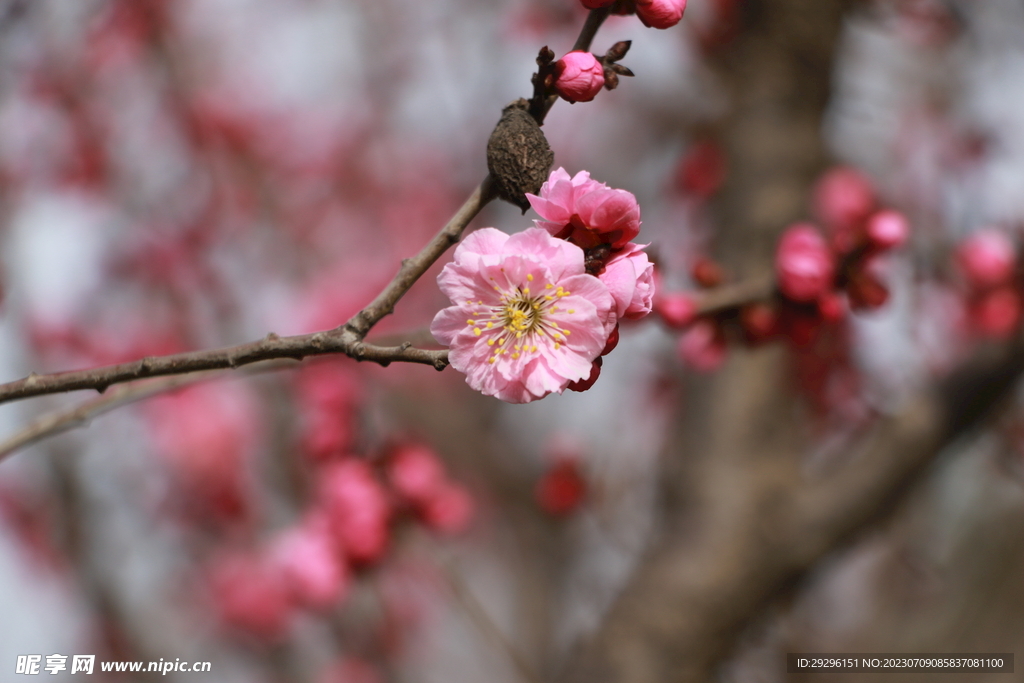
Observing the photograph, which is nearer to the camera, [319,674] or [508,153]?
[508,153]

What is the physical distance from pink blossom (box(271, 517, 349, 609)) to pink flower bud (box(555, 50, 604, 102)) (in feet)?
5.12

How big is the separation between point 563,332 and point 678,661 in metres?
1.56

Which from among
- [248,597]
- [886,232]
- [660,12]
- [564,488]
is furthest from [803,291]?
[248,597]

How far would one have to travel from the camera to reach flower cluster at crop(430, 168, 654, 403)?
75 cm

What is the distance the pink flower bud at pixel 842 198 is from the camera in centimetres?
212

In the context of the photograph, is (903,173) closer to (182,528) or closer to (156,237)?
(156,237)

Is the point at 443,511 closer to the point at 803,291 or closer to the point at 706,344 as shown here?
the point at 706,344

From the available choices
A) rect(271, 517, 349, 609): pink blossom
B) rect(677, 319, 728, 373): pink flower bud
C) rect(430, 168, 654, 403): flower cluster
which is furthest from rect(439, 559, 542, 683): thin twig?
rect(430, 168, 654, 403): flower cluster

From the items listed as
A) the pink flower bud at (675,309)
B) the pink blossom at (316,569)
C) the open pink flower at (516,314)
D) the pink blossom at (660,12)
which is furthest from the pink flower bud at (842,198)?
the pink blossom at (316,569)

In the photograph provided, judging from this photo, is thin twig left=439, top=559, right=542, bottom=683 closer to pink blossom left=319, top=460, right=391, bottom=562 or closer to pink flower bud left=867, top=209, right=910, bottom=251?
pink blossom left=319, top=460, right=391, bottom=562

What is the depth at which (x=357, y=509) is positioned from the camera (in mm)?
1899

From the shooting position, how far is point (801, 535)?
1963 mm

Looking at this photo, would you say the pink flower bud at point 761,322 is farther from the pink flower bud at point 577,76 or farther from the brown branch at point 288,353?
the brown branch at point 288,353

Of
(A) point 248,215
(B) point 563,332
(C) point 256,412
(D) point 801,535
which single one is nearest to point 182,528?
(C) point 256,412
